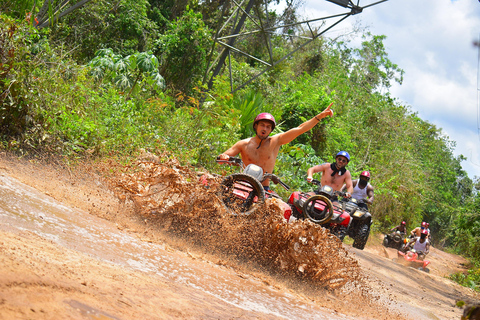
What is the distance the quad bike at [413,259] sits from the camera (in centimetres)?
1736

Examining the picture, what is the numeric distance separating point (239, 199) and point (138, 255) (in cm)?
175

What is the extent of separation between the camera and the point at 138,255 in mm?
4637

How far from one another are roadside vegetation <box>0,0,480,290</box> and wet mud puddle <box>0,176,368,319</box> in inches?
81.3

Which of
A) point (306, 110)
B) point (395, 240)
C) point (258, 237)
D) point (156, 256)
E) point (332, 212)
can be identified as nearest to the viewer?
point (156, 256)

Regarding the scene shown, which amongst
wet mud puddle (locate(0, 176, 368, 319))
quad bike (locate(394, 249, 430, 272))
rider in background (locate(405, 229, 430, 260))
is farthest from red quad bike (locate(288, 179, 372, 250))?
rider in background (locate(405, 229, 430, 260))

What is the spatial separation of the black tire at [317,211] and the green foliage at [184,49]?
11.7m

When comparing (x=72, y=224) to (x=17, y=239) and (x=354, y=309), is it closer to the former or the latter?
(x=17, y=239)

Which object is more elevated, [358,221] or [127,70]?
[127,70]

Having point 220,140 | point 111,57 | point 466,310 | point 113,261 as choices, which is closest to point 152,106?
point 220,140

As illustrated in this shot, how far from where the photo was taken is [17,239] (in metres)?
3.62

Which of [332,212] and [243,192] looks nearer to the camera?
[243,192]

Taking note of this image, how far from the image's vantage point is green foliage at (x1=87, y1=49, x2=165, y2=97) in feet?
41.5

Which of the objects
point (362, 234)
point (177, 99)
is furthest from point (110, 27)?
point (362, 234)

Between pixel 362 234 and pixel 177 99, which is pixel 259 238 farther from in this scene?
pixel 177 99
